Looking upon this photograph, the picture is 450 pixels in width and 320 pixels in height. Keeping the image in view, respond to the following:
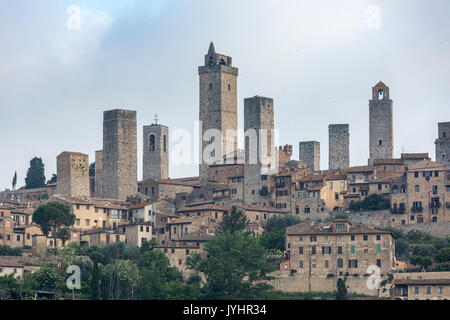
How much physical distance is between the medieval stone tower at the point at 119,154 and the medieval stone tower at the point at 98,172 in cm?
91

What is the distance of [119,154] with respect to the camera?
110 metres

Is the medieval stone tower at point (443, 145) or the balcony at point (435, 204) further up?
the medieval stone tower at point (443, 145)

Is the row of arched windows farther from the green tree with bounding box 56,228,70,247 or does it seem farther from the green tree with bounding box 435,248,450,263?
the green tree with bounding box 435,248,450,263

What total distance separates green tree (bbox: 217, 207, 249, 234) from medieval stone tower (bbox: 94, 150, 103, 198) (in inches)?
835

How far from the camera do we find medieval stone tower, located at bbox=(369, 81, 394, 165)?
112 m

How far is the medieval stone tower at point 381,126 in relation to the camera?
111625mm

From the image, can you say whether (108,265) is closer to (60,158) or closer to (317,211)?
(317,211)

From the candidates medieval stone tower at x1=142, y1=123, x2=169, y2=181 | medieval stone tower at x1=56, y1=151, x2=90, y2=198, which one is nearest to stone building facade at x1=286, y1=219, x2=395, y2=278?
medieval stone tower at x1=56, y1=151, x2=90, y2=198

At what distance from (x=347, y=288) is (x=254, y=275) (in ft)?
18.6

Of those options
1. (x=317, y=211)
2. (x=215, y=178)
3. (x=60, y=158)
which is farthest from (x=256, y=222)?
(x=60, y=158)

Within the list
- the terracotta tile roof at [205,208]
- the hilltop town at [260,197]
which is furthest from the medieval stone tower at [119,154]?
the terracotta tile roof at [205,208]

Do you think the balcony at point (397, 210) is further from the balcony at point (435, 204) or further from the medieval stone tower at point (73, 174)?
the medieval stone tower at point (73, 174)
